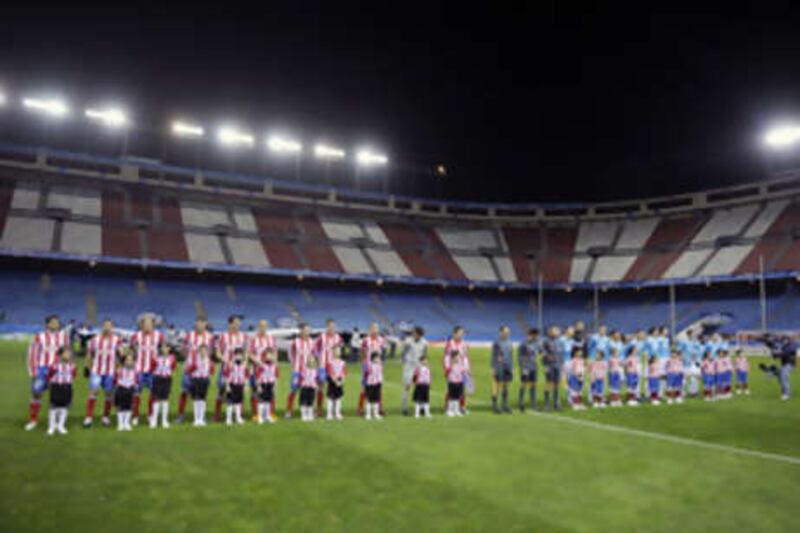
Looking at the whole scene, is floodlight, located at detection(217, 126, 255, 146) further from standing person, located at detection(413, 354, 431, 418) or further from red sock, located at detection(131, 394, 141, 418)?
standing person, located at detection(413, 354, 431, 418)

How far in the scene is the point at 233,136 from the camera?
48688 millimetres

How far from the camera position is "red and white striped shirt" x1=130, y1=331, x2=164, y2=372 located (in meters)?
11.3

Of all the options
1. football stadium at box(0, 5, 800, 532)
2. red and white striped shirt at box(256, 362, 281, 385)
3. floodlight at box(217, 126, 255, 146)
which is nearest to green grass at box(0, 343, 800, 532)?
football stadium at box(0, 5, 800, 532)

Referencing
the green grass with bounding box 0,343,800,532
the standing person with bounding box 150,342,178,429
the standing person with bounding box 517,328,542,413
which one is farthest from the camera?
the standing person with bounding box 517,328,542,413

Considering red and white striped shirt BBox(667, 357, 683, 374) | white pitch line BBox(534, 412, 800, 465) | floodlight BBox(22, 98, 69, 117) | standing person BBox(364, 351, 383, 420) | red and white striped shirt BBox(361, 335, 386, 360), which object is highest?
floodlight BBox(22, 98, 69, 117)

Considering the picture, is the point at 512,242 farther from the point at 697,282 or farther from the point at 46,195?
the point at 46,195

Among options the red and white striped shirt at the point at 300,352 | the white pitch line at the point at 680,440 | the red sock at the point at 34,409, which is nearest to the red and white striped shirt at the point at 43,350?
the red sock at the point at 34,409

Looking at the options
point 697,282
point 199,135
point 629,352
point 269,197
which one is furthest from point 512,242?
point 629,352

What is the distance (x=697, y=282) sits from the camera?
47125 mm

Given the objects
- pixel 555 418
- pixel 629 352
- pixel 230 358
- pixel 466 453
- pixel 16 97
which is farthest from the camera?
pixel 16 97

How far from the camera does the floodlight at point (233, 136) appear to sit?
48.4 meters

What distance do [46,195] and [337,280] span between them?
982 inches

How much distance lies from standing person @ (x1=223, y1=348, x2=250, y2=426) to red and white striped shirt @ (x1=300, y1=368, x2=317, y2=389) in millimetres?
1256

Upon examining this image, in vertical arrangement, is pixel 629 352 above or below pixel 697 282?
below
